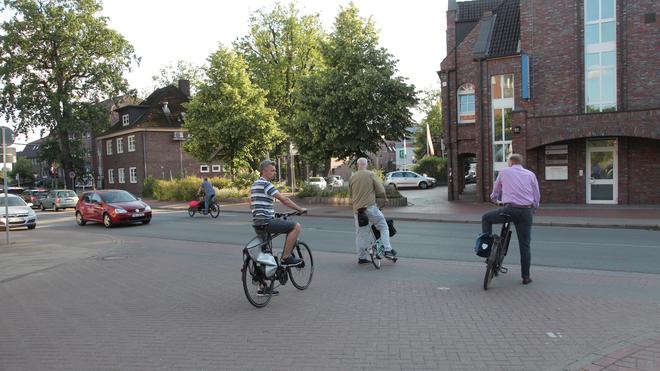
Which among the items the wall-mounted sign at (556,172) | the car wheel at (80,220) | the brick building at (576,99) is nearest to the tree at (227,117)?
the car wheel at (80,220)

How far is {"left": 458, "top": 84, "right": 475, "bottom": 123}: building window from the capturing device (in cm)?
2647

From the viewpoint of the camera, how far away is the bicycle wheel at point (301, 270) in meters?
7.20

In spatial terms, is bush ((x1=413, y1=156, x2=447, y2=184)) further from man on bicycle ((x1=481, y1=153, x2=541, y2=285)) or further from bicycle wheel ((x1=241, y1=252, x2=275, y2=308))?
bicycle wheel ((x1=241, y1=252, x2=275, y2=308))

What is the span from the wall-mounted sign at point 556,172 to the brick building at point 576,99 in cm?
4

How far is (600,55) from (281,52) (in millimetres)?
28331

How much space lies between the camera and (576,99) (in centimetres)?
2202

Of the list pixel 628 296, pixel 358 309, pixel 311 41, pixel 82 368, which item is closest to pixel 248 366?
pixel 82 368

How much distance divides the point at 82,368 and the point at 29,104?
45.9m

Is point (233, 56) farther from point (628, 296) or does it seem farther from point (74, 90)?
point (628, 296)

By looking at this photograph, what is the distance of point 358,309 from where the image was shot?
6125 mm

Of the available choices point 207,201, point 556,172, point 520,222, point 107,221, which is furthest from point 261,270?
point 556,172

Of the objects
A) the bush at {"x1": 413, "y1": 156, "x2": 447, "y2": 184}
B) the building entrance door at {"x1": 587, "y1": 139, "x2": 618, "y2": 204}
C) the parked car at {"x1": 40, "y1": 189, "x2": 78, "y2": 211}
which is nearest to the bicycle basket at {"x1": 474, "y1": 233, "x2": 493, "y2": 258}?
the building entrance door at {"x1": 587, "y1": 139, "x2": 618, "y2": 204}

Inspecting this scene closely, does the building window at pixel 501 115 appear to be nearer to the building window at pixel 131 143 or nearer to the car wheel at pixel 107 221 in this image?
the car wheel at pixel 107 221

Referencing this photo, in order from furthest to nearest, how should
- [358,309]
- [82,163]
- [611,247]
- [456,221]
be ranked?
1. [82,163]
2. [456,221]
3. [611,247]
4. [358,309]
